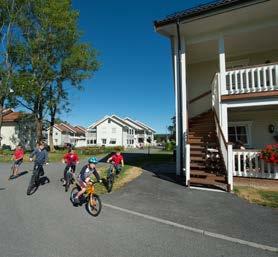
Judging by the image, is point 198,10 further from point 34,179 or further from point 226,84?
point 34,179

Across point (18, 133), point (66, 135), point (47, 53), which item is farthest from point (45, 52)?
point (66, 135)

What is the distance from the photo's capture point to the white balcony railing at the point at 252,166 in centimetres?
960

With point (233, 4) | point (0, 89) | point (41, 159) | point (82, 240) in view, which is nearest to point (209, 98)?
point (233, 4)

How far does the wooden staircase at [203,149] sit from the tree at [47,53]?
22115mm

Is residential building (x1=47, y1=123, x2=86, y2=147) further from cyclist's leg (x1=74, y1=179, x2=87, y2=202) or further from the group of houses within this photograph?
cyclist's leg (x1=74, y1=179, x2=87, y2=202)

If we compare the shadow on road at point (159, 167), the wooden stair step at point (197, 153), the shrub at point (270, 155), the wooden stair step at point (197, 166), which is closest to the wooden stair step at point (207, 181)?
the wooden stair step at point (197, 166)

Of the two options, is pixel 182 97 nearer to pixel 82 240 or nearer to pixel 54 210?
pixel 54 210

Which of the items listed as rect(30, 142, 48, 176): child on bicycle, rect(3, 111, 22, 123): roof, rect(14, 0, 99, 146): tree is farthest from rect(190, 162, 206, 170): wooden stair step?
rect(3, 111, 22, 123): roof

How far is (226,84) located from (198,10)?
316cm

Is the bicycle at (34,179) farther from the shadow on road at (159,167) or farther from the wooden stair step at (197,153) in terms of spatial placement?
the wooden stair step at (197,153)

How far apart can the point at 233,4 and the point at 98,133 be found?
59173 millimetres

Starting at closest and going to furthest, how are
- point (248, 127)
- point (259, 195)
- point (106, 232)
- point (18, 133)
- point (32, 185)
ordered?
point (106, 232)
point (259, 195)
point (32, 185)
point (248, 127)
point (18, 133)

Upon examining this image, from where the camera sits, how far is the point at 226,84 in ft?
36.4

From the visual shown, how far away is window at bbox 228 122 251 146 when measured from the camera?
12.9 metres
